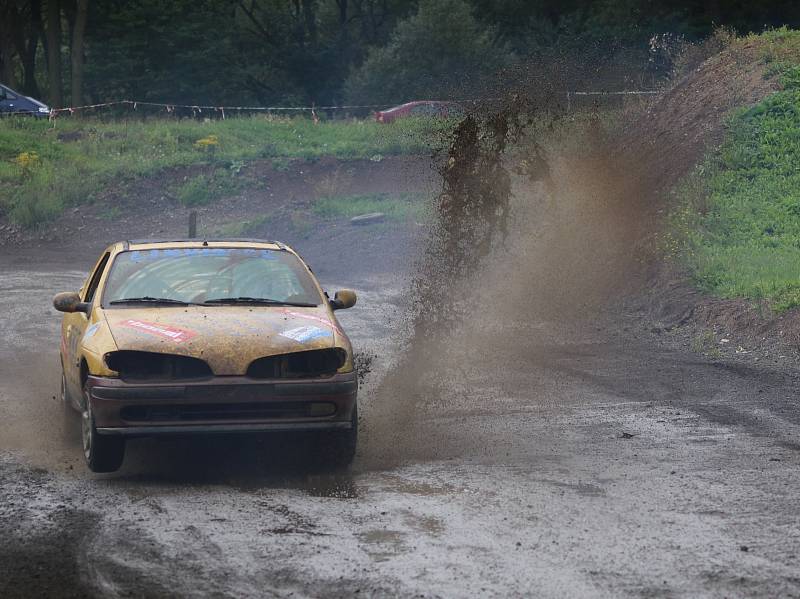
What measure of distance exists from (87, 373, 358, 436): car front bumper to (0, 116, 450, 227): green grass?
25080mm

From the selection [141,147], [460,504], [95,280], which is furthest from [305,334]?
[141,147]

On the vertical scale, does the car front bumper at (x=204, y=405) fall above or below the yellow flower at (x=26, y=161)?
above

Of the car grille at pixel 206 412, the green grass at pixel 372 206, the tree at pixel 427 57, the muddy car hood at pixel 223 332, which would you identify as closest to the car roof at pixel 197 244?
the muddy car hood at pixel 223 332

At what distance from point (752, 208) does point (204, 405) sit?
14.3 meters

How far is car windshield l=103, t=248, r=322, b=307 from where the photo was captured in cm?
969

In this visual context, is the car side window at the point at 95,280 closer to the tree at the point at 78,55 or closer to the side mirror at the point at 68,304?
the side mirror at the point at 68,304

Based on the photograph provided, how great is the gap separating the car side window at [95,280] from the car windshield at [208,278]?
0.28m

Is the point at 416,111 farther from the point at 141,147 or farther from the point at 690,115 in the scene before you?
the point at 690,115

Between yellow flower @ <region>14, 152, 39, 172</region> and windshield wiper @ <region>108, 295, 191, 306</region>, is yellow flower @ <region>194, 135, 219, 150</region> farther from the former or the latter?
windshield wiper @ <region>108, 295, 191, 306</region>

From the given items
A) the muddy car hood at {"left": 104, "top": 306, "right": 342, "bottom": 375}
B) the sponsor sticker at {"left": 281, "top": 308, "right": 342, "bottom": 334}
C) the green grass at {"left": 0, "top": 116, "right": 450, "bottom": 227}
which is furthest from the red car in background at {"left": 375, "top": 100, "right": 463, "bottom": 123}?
the muddy car hood at {"left": 104, "top": 306, "right": 342, "bottom": 375}

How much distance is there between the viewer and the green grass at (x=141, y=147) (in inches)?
1362

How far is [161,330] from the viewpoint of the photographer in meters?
8.77

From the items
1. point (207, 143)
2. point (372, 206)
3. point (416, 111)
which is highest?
point (416, 111)

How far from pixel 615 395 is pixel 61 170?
2687 cm
